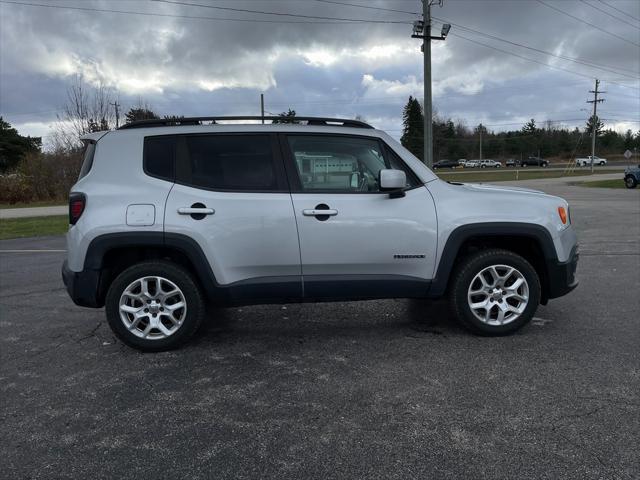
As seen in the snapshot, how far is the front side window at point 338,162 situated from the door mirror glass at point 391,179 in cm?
23

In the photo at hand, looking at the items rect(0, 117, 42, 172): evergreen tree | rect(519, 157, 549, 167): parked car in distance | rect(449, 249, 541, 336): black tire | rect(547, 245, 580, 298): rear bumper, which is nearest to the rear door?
rect(449, 249, 541, 336): black tire

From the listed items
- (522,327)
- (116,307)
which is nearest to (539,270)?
(522,327)

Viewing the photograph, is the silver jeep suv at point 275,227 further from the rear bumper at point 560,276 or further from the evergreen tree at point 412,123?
the evergreen tree at point 412,123

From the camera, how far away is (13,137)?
5675cm

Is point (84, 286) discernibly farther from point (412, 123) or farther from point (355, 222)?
point (412, 123)

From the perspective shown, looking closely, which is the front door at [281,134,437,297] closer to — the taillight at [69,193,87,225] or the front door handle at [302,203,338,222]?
the front door handle at [302,203,338,222]

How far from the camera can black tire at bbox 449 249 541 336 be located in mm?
4176

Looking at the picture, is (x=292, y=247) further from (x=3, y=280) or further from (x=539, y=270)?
(x=3, y=280)

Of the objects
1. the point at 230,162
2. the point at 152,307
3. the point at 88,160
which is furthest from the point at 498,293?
the point at 88,160

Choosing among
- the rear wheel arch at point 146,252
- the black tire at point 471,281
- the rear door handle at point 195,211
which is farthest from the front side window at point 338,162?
the rear wheel arch at point 146,252

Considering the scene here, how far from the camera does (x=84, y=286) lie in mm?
3969

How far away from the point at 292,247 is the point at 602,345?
266 centimetres

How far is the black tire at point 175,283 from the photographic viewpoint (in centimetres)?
396

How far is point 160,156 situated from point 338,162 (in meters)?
1.46
